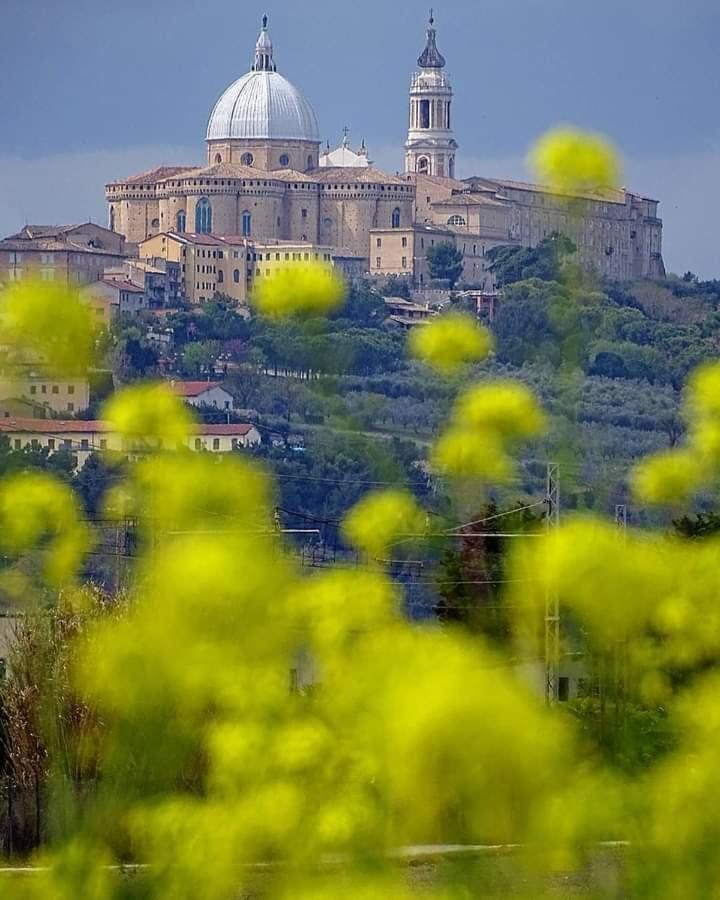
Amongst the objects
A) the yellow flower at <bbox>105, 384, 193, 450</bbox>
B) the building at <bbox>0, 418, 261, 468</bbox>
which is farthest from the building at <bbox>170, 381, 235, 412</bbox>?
the yellow flower at <bbox>105, 384, 193, 450</bbox>

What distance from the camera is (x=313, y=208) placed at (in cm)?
5069

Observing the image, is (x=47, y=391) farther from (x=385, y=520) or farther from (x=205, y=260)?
(x=205, y=260)

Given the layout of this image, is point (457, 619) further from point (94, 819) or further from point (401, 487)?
point (94, 819)

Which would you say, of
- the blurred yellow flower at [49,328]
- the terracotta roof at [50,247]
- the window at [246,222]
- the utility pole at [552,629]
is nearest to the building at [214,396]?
the utility pole at [552,629]

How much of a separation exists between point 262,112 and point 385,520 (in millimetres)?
49465

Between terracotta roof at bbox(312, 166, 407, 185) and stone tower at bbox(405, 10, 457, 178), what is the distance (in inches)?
282

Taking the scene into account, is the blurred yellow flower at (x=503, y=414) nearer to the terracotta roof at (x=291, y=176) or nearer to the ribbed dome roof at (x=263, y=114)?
the terracotta roof at (x=291, y=176)

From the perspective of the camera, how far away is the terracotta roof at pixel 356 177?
50744mm

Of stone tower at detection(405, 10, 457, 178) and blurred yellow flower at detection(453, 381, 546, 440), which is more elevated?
stone tower at detection(405, 10, 457, 178)

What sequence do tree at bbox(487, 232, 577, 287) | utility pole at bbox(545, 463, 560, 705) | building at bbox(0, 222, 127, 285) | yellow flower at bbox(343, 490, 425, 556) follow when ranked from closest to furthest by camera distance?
utility pole at bbox(545, 463, 560, 705), yellow flower at bbox(343, 490, 425, 556), tree at bbox(487, 232, 577, 287), building at bbox(0, 222, 127, 285)

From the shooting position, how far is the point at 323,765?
13.1ft

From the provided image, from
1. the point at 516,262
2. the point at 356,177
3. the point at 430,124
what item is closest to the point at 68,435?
the point at 516,262

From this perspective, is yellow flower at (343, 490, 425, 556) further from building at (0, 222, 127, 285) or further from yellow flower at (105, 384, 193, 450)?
building at (0, 222, 127, 285)

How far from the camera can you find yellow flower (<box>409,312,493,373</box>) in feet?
15.0
